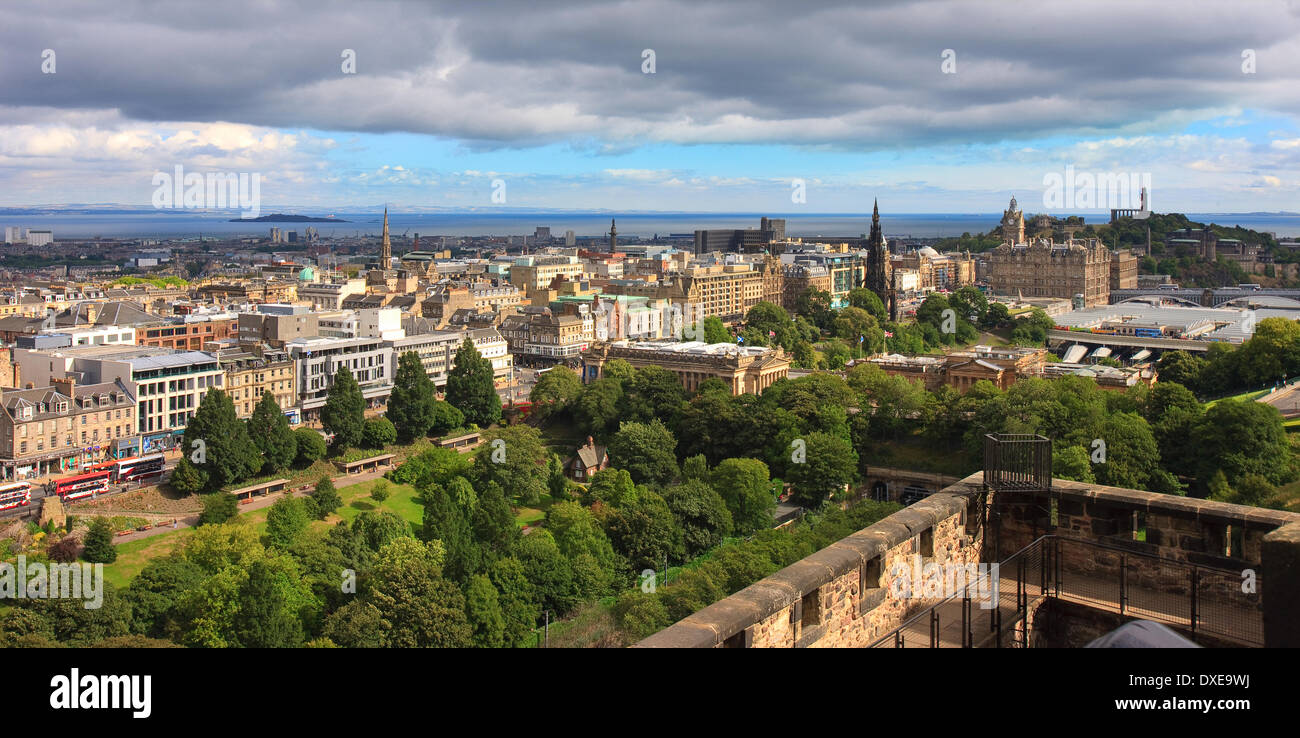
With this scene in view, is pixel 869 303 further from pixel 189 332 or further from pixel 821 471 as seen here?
pixel 189 332

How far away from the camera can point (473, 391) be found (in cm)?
5797

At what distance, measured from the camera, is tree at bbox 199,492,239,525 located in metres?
40.4

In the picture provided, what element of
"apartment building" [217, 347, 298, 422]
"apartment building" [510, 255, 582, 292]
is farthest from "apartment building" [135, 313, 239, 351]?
"apartment building" [510, 255, 582, 292]

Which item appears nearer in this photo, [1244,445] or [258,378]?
[1244,445]

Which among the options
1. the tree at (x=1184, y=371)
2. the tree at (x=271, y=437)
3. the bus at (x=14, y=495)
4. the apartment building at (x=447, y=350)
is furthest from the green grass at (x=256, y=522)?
the tree at (x=1184, y=371)

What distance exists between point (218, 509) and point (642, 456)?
17.3 meters

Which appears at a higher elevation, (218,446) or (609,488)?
(218,446)

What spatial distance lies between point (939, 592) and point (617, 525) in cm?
2805

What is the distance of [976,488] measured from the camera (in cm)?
1070

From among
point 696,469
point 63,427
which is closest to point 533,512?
point 696,469

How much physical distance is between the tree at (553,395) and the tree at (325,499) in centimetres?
1766
